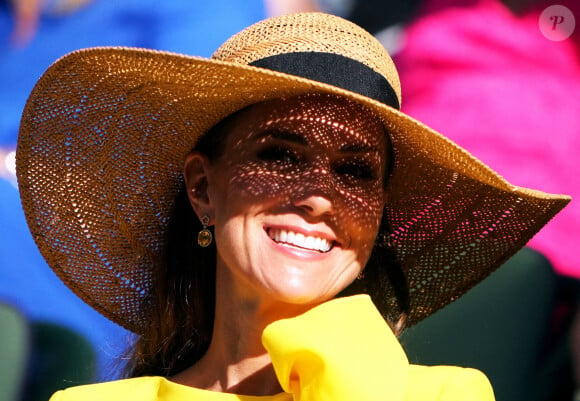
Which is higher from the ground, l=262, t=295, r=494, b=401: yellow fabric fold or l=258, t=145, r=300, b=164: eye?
l=258, t=145, r=300, b=164: eye

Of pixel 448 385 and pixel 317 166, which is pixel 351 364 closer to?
pixel 448 385

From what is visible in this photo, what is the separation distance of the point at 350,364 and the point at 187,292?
0.61 m

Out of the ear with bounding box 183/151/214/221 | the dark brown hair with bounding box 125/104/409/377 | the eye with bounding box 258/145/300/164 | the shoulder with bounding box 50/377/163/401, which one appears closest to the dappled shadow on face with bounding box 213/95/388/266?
the eye with bounding box 258/145/300/164

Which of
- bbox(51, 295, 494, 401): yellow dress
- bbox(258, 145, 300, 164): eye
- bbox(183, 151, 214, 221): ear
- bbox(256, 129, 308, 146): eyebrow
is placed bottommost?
bbox(51, 295, 494, 401): yellow dress

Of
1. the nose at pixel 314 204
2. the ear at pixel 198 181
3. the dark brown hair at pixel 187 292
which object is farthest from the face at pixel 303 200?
the dark brown hair at pixel 187 292

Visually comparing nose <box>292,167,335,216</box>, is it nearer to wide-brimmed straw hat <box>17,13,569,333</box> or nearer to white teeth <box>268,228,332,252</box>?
white teeth <box>268,228,332,252</box>

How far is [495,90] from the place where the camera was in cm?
241

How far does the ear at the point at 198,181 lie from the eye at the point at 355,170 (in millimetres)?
290

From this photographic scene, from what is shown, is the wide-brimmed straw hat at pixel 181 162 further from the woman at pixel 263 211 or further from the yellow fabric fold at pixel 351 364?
the yellow fabric fold at pixel 351 364

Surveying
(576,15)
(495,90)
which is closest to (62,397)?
(495,90)

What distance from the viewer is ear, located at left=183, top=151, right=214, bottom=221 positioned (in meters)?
1.87

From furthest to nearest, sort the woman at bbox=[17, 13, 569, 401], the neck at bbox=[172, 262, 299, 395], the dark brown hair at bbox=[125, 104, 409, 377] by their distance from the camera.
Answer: the dark brown hair at bbox=[125, 104, 409, 377] < the neck at bbox=[172, 262, 299, 395] < the woman at bbox=[17, 13, 569, 401]

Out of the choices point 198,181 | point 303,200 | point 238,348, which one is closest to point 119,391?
point 238,348

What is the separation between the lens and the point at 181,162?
6.47 ft
